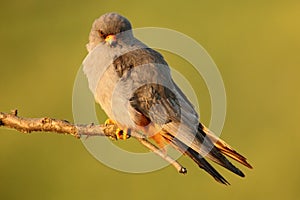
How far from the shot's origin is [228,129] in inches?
615

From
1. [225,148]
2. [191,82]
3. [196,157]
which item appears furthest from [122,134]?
[191,82]

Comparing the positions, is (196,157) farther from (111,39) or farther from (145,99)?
(111,39)

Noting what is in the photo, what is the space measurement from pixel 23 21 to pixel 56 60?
172 inches

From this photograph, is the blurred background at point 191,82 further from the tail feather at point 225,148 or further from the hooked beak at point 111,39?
the tail feather at point 225,148

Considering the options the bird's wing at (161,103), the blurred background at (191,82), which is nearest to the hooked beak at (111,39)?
the bird's wing at (161,103)

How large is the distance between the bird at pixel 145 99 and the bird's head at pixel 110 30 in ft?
0.24

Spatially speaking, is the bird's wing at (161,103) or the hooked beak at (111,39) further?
the hooked beak at (111,39)

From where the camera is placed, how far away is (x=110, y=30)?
8.11 m

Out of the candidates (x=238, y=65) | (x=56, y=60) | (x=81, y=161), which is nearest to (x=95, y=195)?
(x=81, y=161)

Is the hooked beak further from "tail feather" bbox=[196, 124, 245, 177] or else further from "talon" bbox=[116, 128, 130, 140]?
"tail feather" bbox=[196, 124, 245, 177]

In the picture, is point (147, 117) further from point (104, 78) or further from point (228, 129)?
point (228, 129)

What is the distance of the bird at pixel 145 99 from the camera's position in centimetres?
720

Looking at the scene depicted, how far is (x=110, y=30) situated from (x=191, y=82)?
7.26 metres

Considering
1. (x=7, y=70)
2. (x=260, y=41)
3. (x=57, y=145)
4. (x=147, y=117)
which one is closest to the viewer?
(x=147, y=117)
